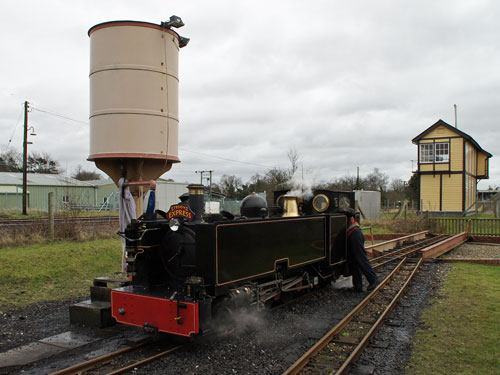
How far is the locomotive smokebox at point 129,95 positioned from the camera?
23.7 ft

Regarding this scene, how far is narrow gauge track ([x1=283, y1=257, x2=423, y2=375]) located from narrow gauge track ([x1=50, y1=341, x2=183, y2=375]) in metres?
1.68

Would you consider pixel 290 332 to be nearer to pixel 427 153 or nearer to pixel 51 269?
pixel 51 269

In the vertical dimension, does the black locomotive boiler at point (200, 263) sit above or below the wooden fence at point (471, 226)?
above

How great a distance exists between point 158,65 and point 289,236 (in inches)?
154

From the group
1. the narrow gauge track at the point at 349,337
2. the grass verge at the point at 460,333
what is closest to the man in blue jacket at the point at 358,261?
the narrow gauge track at the point at 349,337

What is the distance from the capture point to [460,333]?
584cm

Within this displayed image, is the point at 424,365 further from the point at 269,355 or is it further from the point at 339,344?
the point at 269,355

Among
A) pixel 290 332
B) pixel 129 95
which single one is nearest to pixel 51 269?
pixel 129 95

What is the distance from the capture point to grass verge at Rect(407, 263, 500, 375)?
15.4 feet

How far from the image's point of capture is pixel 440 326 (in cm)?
620

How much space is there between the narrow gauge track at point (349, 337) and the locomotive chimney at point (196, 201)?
228 centimetres

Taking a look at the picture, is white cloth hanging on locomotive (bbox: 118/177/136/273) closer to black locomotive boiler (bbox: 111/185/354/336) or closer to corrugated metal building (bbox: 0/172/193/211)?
black locomotive boiler (bbox: 111/185/354/336)

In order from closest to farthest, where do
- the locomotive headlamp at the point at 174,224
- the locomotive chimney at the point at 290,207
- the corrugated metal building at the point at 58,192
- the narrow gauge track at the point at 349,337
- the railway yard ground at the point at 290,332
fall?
1. the narrow gauge track at the point at 349,337
2. the railway yard ground at the point at 290,332
3. the locomotive headlamp at the point at 174,224
4. the locomotive chimney at the point at 290,207
5. the corrugated metal building at the point at 58,192

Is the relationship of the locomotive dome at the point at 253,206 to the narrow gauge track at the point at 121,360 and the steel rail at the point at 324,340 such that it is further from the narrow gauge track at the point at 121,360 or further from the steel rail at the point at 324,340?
the narrow gauge track at the point at 121,360
